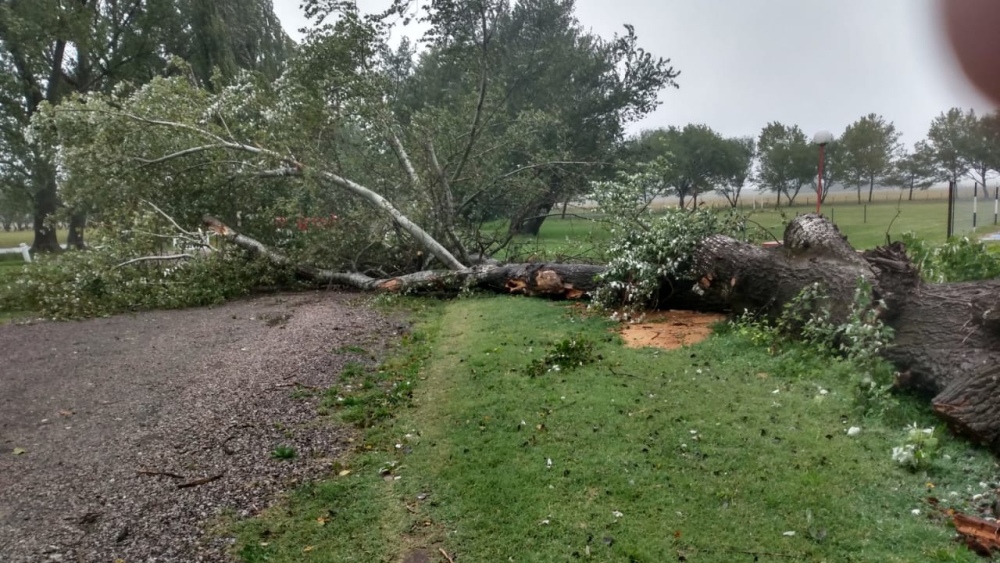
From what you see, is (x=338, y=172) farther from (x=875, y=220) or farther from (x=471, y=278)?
(x=875, y=220)

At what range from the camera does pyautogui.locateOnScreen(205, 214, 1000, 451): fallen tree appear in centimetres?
322

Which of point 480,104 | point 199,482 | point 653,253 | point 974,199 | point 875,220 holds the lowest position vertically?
point 199,482

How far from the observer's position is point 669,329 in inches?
236

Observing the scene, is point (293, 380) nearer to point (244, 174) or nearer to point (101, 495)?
point (101, 495)

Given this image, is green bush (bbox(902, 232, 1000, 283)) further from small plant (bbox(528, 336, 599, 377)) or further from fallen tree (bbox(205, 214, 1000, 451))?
small plant (bbox(528, 336, 599, 377))

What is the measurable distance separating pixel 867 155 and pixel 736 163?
7.04 ft

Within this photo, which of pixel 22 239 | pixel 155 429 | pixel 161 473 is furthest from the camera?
pixel 22 239

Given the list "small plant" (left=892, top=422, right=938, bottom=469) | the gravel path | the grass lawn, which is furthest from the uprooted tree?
"small plant" (left=892, top=422, right=938, bottom=469)

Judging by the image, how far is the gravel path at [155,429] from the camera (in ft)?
9.16

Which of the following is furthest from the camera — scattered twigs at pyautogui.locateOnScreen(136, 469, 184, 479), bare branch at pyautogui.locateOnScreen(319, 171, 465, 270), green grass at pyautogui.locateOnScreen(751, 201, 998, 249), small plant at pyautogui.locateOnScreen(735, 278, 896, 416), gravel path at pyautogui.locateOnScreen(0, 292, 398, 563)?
bare branch at pyautogui.locateOnScreen(319, 171, 465, 270)

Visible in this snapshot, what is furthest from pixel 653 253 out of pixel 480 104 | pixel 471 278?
pixel 480 104

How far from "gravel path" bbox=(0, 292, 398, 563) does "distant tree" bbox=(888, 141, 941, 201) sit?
6023 mm

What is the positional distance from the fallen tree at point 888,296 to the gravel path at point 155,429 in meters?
3.42

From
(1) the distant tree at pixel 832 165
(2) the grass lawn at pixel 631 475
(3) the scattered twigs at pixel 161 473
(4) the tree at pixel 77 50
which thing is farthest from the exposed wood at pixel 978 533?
(4) the tree at pixel 77 50
